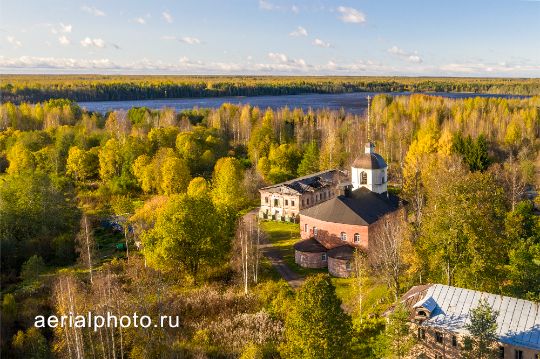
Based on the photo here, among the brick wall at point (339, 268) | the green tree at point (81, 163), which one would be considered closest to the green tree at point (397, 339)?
the brick wall at point (339, 268)

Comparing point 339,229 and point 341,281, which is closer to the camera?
point 341,281

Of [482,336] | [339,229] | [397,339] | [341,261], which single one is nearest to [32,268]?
[341,261]

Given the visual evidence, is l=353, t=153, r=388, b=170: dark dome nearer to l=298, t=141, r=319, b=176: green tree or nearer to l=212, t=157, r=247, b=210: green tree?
l=212, t=157, r=247, b=210: green tree

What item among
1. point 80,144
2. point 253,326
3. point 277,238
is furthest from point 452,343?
point 80,144

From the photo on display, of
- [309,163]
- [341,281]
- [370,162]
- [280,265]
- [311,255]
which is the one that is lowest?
[341,281]

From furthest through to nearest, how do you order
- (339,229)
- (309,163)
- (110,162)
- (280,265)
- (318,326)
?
(309,163)
(110,162)
(339,229)
(280,265)
(318,326)

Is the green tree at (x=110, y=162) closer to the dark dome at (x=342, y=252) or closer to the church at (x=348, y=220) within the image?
the church at (x=348, y=220)

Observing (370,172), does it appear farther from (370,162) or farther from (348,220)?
(348,220)

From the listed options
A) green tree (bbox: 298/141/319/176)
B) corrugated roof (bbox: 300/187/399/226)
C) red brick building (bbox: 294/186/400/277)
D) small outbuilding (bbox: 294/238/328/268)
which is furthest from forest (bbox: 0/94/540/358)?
corrugated roof (bbox: 300/187/399/226)
